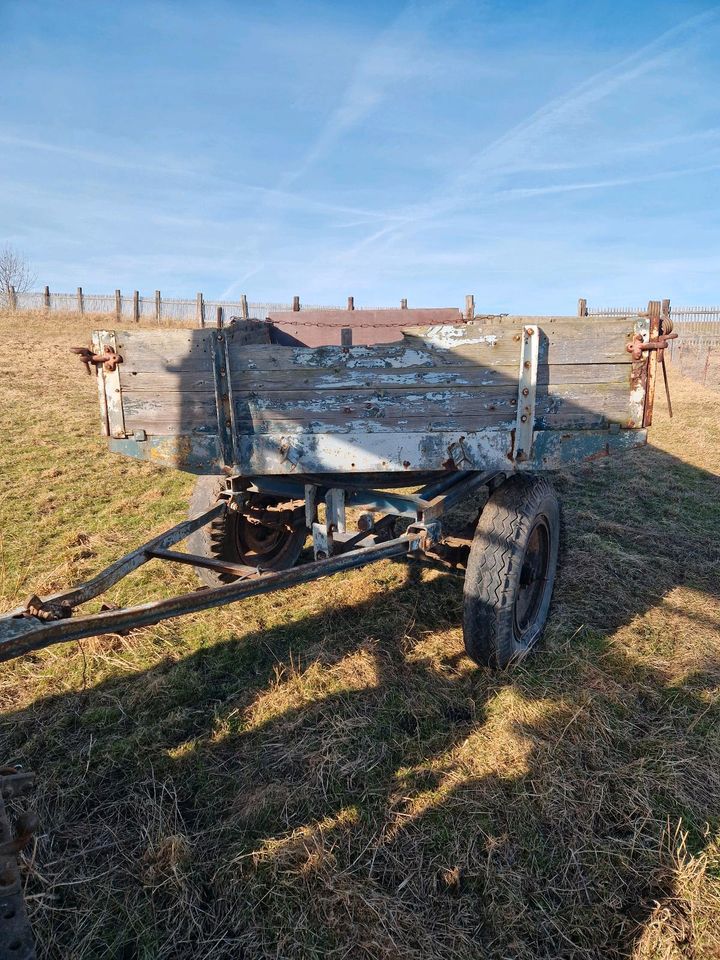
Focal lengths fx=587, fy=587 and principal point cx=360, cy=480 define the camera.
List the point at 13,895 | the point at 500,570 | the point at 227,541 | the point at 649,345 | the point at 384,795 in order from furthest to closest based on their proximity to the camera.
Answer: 1. the point at 227,541
2. the point at 500,570
3. the point at 649,345
4. the point at 384,795
5. the point at 13,895

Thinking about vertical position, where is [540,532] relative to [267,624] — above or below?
above

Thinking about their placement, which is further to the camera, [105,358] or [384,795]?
[105,358]

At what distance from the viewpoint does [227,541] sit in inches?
153

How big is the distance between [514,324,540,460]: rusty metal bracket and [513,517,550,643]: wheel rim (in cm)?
72

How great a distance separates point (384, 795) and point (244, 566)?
129cm

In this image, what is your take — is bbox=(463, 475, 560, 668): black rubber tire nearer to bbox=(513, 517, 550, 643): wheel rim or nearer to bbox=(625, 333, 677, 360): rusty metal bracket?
bbox=(513, 517, 550, 643): wheel rim

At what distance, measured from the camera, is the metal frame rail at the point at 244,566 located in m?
1.88

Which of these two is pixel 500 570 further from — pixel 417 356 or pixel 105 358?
pixel 105 358

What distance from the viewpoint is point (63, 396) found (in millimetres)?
10914

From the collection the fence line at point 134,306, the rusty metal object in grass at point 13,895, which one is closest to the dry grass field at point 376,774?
the rusty metal object in grass at point 13,895

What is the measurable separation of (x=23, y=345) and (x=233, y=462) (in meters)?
16.3

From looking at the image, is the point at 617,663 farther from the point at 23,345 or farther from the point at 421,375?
the point at 23,345

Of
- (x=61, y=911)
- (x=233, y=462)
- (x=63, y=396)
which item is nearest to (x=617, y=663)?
(x=233, y=462)

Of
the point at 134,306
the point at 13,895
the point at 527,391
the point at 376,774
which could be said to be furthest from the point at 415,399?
the point at 134,306
